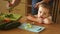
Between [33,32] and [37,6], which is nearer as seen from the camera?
[33,32]

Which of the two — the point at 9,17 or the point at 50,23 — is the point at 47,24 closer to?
the point at 50,23

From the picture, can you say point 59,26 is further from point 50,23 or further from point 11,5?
point 11,5

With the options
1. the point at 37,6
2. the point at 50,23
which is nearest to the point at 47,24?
the point at 50,23

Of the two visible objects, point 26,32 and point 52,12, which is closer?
point 26,32

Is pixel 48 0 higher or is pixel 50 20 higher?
pixel 48 0

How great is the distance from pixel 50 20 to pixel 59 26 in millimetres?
72

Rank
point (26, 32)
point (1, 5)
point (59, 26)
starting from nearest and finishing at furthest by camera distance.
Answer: point (26, 32)
point (59, 26)
point (1, 5)

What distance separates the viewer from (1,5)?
116 centimetres

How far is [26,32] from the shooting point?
2.18 feet

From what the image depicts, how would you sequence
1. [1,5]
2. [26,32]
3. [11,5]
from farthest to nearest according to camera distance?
[1,5] < [11,5] < [26,32]

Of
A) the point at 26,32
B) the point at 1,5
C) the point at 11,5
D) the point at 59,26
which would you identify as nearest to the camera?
the point at 26,32

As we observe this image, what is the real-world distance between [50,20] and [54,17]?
0.04 meters

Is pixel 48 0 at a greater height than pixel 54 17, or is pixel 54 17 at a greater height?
pixel 48 0

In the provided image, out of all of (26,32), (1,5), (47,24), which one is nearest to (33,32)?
(26,32)
